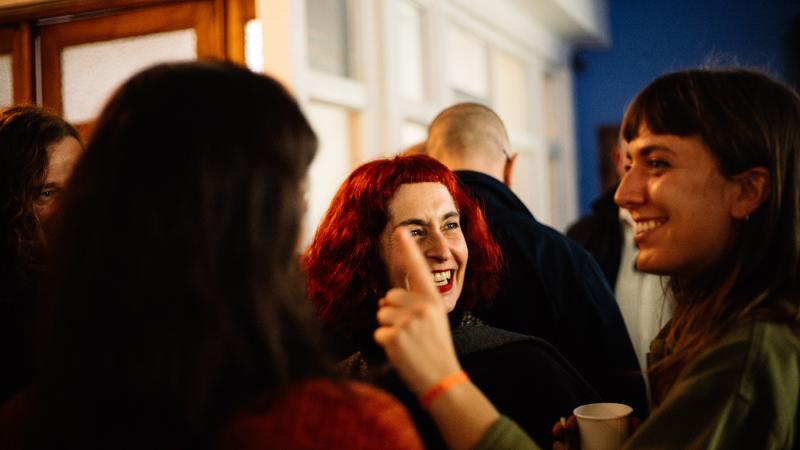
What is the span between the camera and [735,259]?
1122mm

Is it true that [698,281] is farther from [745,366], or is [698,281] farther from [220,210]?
[220,210]

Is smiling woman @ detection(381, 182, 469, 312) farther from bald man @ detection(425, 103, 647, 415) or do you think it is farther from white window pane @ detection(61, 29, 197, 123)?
white window pane @ detection(61, 29, 197, 123)

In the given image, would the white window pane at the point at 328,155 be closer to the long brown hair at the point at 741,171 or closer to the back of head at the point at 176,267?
the long brown hair at the point at 741,171

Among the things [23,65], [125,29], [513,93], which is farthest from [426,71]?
[23,65]

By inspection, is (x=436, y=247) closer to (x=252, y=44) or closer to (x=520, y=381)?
(x=520, y=381)

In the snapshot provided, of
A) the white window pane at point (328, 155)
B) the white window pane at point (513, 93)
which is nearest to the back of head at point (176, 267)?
the white window pane at point (328, 155)

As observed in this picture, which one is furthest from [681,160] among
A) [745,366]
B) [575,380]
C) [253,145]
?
[253,145]

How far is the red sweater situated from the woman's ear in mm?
695

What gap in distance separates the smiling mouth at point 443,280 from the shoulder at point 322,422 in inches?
37.9

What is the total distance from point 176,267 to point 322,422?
20 centimetres

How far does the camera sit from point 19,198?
4.76ft

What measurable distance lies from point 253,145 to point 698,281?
0.80m

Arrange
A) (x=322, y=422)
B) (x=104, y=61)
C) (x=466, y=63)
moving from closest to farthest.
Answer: (x=322, y=422) → (x=104, y=61) → (x=466, y=63)

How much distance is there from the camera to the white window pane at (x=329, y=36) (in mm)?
2914
